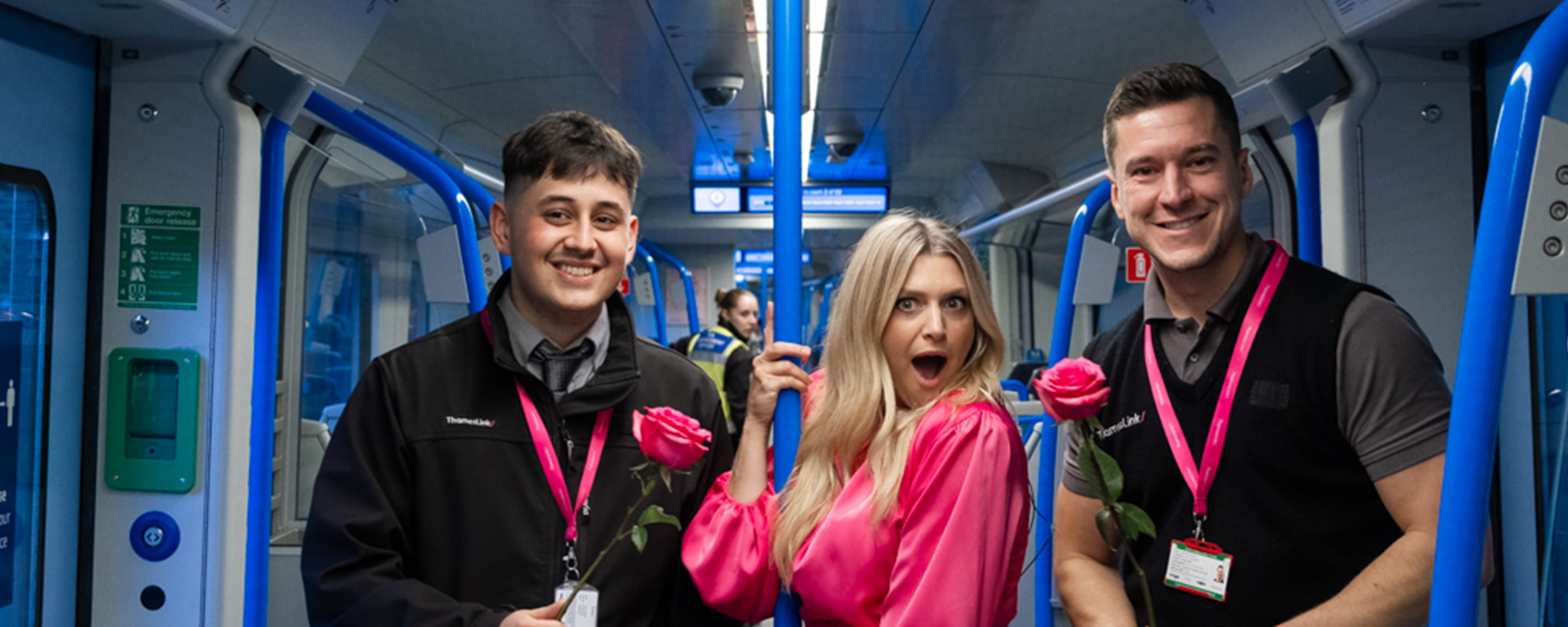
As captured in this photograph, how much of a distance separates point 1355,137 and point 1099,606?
1.54 metres

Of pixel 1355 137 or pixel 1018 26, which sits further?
pixel 1018 26

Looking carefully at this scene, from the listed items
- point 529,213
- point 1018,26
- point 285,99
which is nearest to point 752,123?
point 1018,26

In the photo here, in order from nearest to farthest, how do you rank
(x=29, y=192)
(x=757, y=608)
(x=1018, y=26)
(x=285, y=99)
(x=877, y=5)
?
(x=757, y=608) < (x=29, y=192) < (x=285, y=99) < (x=877, y=5) < (x=1018, y=26)

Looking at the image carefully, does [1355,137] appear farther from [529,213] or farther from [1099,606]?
[529,213]

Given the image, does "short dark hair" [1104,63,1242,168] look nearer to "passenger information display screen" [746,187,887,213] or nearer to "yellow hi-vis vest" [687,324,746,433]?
"yellow hi-vis vest" [687,324,746,433]

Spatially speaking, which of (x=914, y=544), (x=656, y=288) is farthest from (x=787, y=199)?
(x=656, y=288)

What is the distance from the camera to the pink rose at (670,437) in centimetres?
166

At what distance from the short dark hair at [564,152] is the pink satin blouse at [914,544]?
68 centimetres

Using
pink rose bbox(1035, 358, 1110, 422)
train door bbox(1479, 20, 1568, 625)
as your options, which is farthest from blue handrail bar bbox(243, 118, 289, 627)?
train door bbox(1479, 20, 1568, 625)

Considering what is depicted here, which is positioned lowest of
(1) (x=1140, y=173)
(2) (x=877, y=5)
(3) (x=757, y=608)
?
(3) (x=757, y=608)

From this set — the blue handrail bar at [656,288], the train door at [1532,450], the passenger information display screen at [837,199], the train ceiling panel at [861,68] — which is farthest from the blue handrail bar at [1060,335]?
the blue handrail bar at [656,288]

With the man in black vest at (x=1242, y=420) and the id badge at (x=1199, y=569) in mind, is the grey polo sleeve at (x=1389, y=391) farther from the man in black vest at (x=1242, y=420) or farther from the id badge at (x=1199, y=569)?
the id badge at (x=1199, y=569)

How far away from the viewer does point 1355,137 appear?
269cm

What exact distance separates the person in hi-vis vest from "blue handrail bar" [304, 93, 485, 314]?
7.29ft
